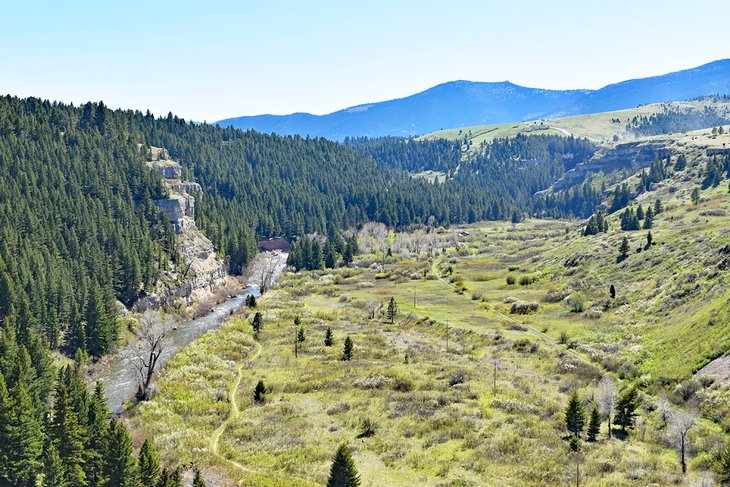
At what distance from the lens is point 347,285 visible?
159 metres

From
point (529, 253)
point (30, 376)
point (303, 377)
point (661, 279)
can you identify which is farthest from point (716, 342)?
point (529, 253)

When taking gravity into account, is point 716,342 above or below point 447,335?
above

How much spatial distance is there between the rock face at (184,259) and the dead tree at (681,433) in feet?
350

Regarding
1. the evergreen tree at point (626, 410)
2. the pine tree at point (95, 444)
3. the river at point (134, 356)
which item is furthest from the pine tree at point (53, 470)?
the evergreen tree at point (626, 410)

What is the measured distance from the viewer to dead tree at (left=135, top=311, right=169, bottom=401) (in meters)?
72.8

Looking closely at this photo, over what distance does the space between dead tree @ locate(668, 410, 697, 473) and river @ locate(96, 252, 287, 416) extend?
61.3 meters

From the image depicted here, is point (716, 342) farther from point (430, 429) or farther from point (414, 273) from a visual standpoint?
point (414, 273)

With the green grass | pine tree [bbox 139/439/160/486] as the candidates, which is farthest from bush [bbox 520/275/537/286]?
pine tree [bbox 139/439/160/486]

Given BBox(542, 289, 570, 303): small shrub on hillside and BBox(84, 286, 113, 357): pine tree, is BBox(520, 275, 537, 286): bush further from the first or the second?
BBox(84, 286, 113, 357): pine tree

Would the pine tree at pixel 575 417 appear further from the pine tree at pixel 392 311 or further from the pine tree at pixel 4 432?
the pine tree at pixel 392 311

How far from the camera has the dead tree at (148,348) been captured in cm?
7281

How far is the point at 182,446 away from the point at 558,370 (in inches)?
1906

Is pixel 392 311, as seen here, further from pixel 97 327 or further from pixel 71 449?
pixel 71 449

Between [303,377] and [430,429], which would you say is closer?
[430,429]
